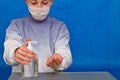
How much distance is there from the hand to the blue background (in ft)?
2.15

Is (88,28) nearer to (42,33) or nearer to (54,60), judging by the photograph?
(42,33)

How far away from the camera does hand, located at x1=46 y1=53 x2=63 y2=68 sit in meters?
1.15

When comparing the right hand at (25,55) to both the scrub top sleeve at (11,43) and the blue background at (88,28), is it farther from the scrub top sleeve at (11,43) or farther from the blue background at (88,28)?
the blue background at (88,28)

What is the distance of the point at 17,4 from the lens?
1.80 metres

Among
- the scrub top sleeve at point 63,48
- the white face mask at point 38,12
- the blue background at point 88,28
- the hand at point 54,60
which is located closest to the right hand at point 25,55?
the hand at point 54,60

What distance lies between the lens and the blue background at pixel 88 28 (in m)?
1.81

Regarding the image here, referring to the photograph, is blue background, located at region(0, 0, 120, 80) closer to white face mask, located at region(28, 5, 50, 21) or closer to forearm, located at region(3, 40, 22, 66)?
white face mask, located at region(28, 5, 50, 21)

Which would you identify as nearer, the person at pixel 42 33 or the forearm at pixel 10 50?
the forearm at pixel 10 50

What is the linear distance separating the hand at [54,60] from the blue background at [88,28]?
2.15ft

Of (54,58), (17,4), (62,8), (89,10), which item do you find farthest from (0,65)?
(54,58)

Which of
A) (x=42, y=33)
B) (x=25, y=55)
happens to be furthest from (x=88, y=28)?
(x=25, y=55)

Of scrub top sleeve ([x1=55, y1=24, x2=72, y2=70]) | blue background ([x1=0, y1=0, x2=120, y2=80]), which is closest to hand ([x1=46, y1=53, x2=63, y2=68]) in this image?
scrub top sleeve ([x1=55, y1=24, x2=72, y2=70])

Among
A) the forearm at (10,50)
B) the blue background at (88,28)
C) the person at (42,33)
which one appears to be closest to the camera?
the forearm at (10,50)

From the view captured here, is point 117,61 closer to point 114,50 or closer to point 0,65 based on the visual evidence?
point 114,50
